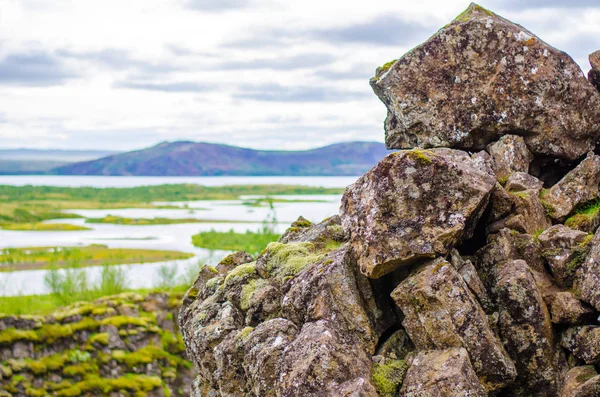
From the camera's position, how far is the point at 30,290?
64562mm

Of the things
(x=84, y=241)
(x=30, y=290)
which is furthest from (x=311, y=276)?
(x=84, y=241)

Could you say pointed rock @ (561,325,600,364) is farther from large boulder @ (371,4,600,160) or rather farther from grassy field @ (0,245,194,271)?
grassy field @ (0,245,194,271)

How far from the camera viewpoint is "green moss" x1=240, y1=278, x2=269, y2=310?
1605 cm

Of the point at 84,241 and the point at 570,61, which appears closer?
the point at 570,61

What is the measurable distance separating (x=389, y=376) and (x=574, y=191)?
269 inches

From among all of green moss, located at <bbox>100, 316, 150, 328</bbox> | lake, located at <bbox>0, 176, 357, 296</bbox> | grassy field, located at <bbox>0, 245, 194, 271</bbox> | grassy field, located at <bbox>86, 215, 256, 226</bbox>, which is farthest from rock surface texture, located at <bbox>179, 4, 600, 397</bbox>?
grassy field, located at <bbox>86, 215, 256, 226</bbox>

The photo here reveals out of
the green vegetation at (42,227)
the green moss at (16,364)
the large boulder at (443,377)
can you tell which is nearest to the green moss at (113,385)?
the green moss at (16,364)

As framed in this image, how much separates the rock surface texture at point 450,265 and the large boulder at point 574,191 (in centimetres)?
3

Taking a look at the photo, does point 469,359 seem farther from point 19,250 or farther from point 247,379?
point 19,250

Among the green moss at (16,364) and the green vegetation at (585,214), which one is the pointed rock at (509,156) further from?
the green moss at (16,364)

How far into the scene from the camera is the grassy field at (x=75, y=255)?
77625 mm

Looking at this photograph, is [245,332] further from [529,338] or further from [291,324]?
[529,338]

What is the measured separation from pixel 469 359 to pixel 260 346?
4.03m

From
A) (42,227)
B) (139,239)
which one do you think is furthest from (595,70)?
(42,227)
